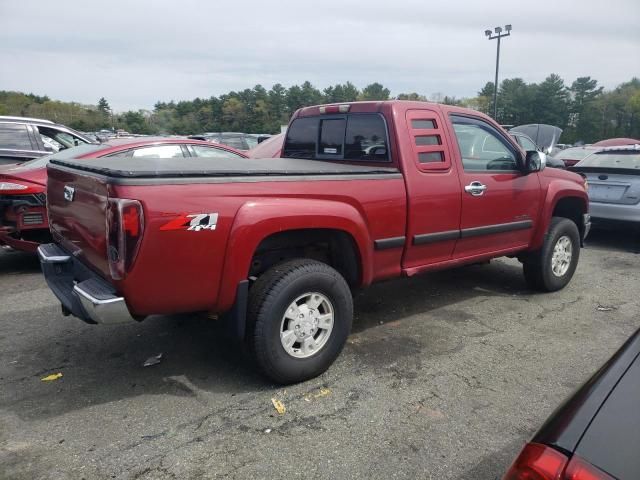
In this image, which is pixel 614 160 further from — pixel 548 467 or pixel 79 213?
pixel 548 467

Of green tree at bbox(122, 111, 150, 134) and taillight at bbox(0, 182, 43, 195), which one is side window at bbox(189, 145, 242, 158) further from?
green tree at bbox(122, 111, 150, 134)

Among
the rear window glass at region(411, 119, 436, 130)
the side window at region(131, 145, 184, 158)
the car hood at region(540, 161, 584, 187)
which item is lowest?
the car hood at region(540, 161, 584, 187)

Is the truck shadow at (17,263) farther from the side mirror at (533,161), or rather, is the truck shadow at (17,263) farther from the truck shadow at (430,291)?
the side mirror at (533,161)

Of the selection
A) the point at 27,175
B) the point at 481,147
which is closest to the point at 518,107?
the point at 481,147

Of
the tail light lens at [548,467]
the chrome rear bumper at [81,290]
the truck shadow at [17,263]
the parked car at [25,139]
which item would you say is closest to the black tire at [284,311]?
the chrome rear bumper at [81,290]

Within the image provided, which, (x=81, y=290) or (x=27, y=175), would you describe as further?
(x=27, y=175)

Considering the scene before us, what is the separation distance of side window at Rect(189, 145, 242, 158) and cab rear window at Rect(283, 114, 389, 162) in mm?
2052

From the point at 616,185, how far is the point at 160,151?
22.2 ft

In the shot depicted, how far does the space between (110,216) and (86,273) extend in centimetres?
77

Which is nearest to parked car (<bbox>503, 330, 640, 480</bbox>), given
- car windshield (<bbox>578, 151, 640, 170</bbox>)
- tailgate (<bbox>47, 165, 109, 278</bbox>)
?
tailgate (<bbox>47, 165, 109, 278</bbox>)

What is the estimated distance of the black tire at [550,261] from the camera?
208 inches

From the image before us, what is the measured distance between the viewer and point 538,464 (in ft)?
4.51

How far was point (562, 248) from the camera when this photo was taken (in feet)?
18.0

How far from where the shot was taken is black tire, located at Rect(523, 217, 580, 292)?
5273 millimetres
